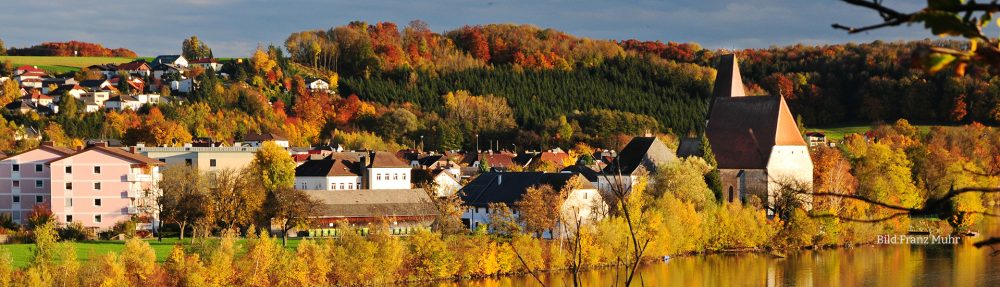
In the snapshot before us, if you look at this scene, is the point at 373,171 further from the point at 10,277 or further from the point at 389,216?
the point at 10,277

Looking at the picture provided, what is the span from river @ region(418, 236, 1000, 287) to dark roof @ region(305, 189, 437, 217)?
10747 mm

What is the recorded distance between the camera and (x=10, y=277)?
2641 cm

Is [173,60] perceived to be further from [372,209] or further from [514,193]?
[514,193]

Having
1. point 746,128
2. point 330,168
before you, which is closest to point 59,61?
point 330,168

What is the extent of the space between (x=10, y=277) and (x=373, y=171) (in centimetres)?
2934

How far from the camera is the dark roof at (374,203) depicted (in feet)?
148

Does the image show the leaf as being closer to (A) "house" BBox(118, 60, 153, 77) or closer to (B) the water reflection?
(B) the water reflection

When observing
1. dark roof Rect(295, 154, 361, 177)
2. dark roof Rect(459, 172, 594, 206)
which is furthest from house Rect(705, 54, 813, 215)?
dark roof Rect(295, 154, 361, 177)

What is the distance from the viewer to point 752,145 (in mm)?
50938

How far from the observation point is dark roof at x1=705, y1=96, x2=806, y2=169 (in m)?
51.3

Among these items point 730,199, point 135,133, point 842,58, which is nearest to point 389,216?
point 730,199

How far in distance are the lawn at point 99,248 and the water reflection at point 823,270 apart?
7372mm

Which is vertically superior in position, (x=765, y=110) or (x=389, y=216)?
(x=765, y=110)

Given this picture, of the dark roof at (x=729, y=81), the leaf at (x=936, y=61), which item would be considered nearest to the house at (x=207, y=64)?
the dark roof at (x=729, y=81)
